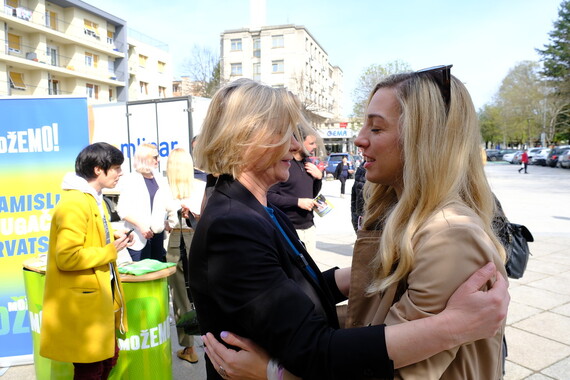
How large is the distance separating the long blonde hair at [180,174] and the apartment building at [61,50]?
31.6 metres

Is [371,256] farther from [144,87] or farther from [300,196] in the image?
[144,87]

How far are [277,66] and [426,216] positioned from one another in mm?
64458

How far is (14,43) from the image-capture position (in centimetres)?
3412

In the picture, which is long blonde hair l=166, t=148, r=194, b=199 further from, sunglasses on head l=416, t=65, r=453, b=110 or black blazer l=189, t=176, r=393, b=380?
sunglasses on head l=416, t=65, r=453, b=110

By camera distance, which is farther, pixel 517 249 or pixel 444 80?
pixel 517 249

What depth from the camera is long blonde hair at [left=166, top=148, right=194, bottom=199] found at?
4.39 meters

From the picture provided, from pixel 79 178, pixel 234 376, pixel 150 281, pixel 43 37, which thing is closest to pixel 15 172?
pixel 79 178

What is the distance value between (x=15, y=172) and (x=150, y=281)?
199cm

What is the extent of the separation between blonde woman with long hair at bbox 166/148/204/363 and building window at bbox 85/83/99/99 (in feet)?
137

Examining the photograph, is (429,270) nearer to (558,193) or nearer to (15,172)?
(15,172)

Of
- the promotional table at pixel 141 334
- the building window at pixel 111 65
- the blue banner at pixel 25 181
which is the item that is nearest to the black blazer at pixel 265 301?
the promotional table at pixel 141 334

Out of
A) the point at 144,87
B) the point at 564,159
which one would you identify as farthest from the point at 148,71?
the point at 564,159

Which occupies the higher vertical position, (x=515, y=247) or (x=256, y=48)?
(x=256, y=48)

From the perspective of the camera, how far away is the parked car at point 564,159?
3484cm
